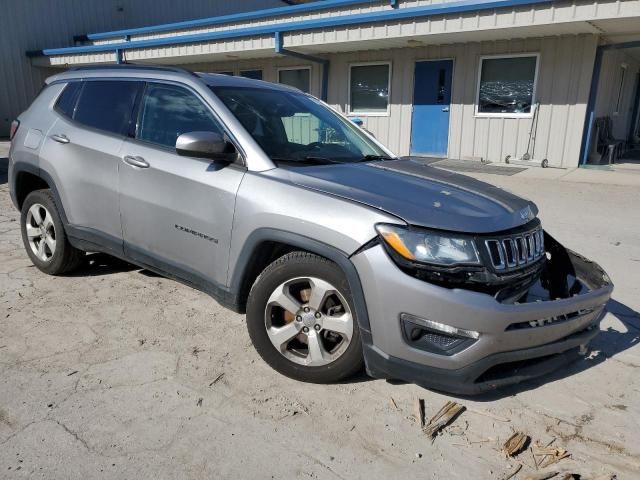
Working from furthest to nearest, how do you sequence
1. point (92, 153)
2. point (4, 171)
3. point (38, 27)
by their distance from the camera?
point (38, 27) → point (4, 171) → point (92, 153)

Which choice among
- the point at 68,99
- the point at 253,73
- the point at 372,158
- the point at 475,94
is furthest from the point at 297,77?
the point at 372,158

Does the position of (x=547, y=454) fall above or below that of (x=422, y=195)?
below

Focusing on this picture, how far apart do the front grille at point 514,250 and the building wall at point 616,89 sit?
10.7 meters

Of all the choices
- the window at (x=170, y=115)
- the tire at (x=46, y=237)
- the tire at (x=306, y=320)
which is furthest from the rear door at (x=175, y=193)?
the tire at (x=46, y=237)

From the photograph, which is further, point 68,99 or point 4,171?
point 4,171

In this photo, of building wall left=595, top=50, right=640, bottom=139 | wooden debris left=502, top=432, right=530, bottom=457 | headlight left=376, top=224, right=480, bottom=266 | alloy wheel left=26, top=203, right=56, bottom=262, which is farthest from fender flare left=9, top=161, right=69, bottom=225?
building wall left=595, top=50, right=640, bottom=139

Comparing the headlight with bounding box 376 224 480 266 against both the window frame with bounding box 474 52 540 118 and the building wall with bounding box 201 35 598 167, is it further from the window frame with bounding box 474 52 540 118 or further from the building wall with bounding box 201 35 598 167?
the window frame with bounding box 474 52 540 118

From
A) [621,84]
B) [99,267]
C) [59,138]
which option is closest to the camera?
[59,138]

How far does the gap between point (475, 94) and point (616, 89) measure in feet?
15.5

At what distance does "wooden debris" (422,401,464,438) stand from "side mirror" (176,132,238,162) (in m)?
1.89

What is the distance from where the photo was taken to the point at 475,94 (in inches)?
489

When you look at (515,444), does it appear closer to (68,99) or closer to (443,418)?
(443,418)

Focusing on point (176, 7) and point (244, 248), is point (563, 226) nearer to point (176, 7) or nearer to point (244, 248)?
point (244, 248)

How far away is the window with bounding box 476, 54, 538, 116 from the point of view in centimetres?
1170
